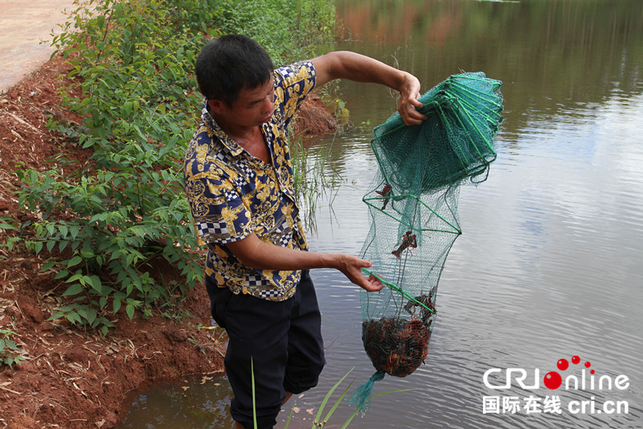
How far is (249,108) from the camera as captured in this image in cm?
173

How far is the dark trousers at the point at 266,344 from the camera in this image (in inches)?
79.8

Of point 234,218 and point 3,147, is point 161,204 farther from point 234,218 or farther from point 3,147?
point 234,218

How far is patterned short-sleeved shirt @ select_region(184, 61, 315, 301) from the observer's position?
1741 millimetres

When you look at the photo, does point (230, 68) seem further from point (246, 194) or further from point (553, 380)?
point (553, 380)

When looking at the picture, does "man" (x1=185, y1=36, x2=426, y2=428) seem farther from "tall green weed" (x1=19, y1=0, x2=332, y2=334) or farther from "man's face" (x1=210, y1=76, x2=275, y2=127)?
"tall green weed" (x1=19, y1=0, x2=332, y2=334)

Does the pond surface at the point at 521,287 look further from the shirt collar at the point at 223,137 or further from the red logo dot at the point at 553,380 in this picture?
the shirt collar at the point at 223,137

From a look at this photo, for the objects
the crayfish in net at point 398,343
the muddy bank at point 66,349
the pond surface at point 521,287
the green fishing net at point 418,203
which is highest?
the green fishing net at point 418,203

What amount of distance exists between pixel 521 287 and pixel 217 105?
288 centimetres

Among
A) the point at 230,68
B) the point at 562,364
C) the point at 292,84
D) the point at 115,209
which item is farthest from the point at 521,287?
the point at 230,68

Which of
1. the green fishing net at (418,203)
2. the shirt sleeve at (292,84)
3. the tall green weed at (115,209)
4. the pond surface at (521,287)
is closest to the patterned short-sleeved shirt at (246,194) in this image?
the shirt sleeve at (292,84)

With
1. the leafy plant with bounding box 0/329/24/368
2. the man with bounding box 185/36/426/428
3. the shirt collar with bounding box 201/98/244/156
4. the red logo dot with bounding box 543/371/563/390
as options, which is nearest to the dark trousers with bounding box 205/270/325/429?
the man with bounding box 185/36/426/428

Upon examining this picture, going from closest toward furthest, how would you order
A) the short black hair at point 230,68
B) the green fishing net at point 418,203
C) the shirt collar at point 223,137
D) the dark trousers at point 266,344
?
the short black hair at point 230,68 < the shirt collar at point 223,137 < the dark trousers at point 266,344 < the green fishing net at point 418,203

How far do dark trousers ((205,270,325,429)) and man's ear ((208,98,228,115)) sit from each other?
2.14 feet

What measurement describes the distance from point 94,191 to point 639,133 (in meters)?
6.74
